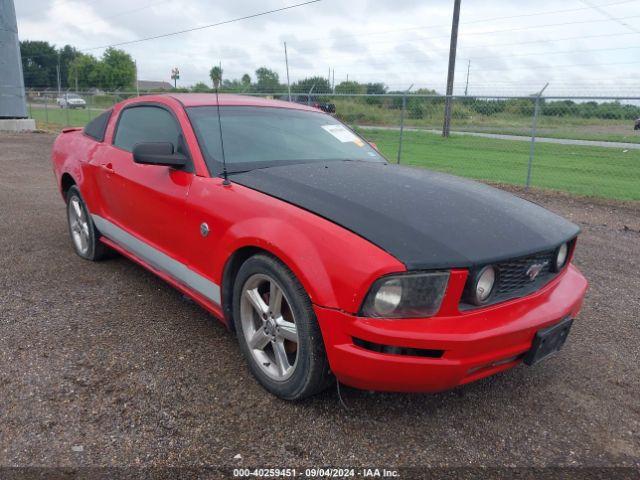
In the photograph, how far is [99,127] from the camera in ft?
14.5

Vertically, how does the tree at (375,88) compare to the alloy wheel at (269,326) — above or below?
above

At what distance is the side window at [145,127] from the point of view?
11.3 ft

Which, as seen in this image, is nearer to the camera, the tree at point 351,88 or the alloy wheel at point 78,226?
the alloy wheel at point 78,226

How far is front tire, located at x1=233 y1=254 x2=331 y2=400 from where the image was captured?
2.29 m

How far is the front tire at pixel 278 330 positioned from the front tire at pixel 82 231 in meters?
2.24

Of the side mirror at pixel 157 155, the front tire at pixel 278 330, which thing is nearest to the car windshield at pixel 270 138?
the side mirror at pixel 157 155

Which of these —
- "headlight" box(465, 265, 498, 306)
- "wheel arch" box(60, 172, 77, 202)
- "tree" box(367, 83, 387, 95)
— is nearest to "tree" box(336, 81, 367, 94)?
"tree" box(367, 83, 387, 95)

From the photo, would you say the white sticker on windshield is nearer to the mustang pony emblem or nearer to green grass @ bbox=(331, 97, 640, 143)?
the mustang pony emblem

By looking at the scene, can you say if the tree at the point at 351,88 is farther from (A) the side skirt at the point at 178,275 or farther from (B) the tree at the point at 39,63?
(B) the tree at the point at 39,63

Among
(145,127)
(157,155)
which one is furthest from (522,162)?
(157,155)

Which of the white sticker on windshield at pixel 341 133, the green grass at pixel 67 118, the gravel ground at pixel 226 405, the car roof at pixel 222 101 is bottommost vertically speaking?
the gravel ground at pixel 226 405

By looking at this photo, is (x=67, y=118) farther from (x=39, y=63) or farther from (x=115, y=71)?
(x=39, y=63)

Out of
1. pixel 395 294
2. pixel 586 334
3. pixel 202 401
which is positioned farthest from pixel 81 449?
pixel 586 334

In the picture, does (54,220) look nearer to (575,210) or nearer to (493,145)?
(575,210)
